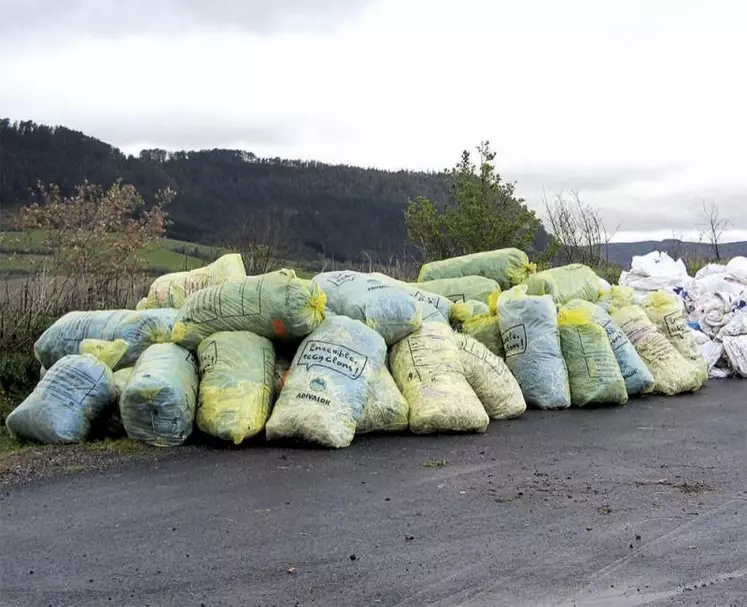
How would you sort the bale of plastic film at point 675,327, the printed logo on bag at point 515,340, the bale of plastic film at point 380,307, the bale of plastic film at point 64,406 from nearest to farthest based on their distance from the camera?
1. the bale of plastic film at point 64,406
2. the bale of plastic film at point 380,307
3. the printed logo on bag at point 515,340
4. the bale of plastic film at point 675,327

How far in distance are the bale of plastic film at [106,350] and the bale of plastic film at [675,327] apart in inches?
184

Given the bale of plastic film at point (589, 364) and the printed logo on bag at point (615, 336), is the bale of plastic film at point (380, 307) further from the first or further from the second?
the printed logo on bag at point (615, 336)

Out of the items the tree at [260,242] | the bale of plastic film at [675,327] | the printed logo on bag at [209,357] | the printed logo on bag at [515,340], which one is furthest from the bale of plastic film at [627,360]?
A: the tree at [260,242]

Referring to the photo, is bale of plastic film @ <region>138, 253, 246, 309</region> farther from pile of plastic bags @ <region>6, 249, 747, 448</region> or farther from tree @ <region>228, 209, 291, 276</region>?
tree @ <region>228, 209, 291, 276</region>

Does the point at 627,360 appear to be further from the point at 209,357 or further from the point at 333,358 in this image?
the point at 209,357

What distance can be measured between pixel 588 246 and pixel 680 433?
36.5ft

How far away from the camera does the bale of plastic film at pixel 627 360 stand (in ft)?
21.3

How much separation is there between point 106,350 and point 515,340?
9.75 ft

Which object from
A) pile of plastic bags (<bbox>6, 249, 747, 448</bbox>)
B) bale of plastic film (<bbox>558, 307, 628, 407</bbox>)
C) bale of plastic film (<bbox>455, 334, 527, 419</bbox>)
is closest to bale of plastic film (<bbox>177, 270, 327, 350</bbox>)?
pile of plastic bags (<bbox>6, 249, 747, 448</bbox>)

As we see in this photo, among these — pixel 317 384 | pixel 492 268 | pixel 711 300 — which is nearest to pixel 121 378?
pixel 317 384

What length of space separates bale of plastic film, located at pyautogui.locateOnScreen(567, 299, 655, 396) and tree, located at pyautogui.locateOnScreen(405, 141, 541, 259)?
5499 millimetres

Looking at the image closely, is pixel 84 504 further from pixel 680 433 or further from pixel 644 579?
pixel 680 433

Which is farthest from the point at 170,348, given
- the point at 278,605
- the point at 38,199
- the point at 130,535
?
the point at 38,199

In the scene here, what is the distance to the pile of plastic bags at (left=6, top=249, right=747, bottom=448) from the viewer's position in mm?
4797
